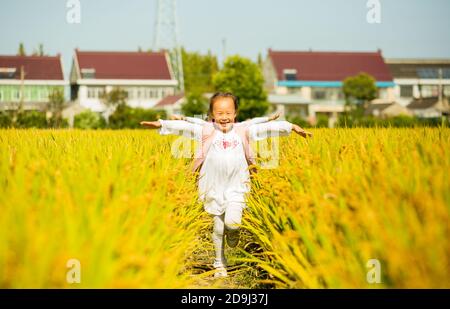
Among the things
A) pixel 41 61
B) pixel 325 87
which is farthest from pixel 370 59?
pixel 41 61

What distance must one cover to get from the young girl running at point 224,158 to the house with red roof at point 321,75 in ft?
181

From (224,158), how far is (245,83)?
42026 mm

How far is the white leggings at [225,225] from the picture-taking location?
461 cm

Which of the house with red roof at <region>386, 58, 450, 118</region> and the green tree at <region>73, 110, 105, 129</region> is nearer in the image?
the green tree at <region>73, 110, 105, 129</region>

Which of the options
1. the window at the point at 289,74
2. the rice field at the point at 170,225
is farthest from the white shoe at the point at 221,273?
the window at the point at 289,74

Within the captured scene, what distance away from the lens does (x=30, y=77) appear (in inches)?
2295

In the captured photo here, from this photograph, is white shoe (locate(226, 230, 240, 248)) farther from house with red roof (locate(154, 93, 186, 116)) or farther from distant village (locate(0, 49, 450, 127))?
distant village (locate(0, 49, 450, 127))

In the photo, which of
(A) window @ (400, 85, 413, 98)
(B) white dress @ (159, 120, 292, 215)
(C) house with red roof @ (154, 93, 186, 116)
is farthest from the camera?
(A) window @ (400, 85, 413, 98)

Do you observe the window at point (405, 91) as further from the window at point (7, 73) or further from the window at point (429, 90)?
the window at point (7, 73)

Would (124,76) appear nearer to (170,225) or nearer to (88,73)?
(88,73)

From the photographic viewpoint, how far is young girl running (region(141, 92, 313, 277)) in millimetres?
4707

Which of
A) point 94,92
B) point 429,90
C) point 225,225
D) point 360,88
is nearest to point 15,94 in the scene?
point 94,92

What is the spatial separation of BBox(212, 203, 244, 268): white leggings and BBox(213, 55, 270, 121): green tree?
4131cm
